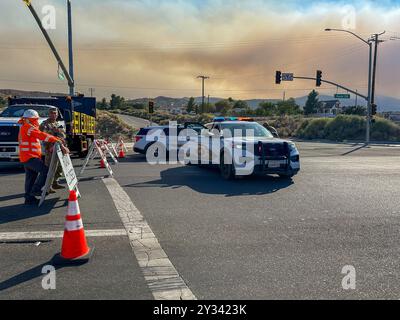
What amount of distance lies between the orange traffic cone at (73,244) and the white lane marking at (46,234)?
0.74 meters

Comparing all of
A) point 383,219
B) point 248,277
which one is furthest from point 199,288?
point 383,219

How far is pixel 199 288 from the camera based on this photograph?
3555mm

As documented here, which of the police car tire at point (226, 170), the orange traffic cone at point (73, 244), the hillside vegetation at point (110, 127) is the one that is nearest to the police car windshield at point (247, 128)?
the police car tire at point (226, 170)

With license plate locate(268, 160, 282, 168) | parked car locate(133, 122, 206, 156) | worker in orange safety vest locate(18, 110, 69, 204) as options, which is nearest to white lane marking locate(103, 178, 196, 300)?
→ worker in orange safety vest locate(18, 110, 69, 204)

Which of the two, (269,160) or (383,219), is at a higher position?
(269,160)

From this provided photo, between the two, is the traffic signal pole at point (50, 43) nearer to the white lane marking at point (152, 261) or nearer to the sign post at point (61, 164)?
the sign post at point (61, 164)

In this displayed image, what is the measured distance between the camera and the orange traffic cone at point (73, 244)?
421cm

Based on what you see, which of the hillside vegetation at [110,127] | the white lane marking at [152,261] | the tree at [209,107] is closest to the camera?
the white lane marking at [152,261]

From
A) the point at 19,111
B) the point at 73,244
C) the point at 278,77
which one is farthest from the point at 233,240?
the point at 278,77

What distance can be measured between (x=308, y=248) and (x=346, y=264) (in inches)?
23.0

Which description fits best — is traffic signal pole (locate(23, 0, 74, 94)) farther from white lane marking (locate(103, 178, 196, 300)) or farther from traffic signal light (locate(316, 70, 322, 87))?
traffic signal light (locate(316, 70, 322, 87))

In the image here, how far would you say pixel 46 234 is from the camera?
17.1 ft

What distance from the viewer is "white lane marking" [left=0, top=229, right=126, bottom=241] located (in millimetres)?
5082

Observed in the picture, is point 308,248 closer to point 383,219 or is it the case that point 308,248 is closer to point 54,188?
point 383,219
